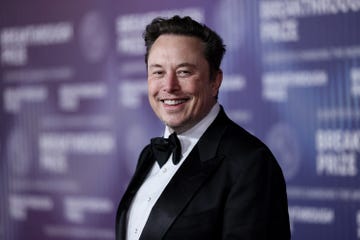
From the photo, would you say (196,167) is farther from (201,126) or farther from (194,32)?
(194,32)

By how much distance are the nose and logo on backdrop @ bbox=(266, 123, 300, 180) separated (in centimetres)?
134

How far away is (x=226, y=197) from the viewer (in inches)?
47.8

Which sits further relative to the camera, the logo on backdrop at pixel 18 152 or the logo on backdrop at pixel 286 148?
the logo on backdrop at pixel 18 152

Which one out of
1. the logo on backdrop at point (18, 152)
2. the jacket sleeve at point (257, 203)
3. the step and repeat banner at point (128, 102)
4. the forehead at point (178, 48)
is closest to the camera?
the jacket sleeve at point (257, 203)

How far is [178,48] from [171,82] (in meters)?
0.07

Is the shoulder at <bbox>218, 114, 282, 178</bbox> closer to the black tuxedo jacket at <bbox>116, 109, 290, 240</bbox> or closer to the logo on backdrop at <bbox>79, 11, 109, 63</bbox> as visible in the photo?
the black tuxedo jacket at <bbox>116, 109, 290, 240</bbox>

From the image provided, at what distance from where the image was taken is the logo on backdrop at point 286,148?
2584 mm

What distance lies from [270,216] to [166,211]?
0.69 feet

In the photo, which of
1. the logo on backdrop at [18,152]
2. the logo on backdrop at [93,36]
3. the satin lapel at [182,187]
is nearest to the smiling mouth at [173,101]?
the satin lapel at [182,187]

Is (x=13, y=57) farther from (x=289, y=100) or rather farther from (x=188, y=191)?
(x=188, y=191)

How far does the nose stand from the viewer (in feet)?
4.37

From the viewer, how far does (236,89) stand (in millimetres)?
2779

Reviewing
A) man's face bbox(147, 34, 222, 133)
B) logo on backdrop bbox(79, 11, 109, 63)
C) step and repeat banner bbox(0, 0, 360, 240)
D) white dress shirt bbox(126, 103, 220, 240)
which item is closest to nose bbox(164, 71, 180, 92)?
man's face bbox(147, 34, 222, 133)

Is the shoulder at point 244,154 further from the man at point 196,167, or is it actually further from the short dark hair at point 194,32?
the short dark hair at point 194,32
